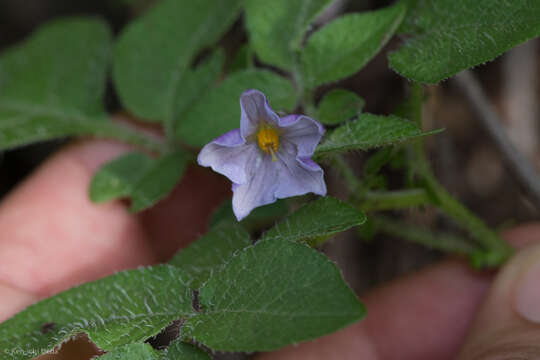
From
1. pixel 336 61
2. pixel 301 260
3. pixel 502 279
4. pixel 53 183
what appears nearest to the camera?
pixel 301 260

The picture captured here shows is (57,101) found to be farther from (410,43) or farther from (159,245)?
(410,43)

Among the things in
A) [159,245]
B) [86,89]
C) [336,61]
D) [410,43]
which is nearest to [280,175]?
[336,61]

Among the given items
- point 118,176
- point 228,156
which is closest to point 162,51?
point 118,176

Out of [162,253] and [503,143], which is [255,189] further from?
[503,143]

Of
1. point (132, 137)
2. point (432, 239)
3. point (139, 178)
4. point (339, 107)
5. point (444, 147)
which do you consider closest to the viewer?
point (339, 107)

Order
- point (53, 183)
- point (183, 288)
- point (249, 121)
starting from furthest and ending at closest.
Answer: point (53, 183) → point (249, 121) → point (183, 288)

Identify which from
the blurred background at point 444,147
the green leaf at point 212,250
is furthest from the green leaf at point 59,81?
the green leaf at point 212,250

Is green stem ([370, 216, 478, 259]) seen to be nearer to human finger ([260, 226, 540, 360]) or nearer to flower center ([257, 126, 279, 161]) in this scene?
human finger ([260, 226, 540, 360])
